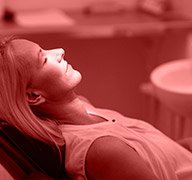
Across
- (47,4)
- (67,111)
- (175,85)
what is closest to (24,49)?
(67,111)

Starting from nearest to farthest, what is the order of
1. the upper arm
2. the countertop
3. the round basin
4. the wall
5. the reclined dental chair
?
the upper arm, the reclined dental chair, the round basin, the countertop, the wall

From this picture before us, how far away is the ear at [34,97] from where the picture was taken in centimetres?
111

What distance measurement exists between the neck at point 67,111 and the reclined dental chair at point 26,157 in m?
0.09

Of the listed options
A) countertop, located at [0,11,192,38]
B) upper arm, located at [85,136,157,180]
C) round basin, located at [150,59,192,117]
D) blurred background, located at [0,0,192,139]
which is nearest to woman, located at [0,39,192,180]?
upper arm, located at [85,136,157,180]

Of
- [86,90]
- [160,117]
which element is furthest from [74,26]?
[160,117]

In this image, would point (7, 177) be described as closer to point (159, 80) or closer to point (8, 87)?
point (8, 87)

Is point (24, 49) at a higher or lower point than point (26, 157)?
higher

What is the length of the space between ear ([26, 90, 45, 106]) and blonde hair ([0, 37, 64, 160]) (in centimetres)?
2

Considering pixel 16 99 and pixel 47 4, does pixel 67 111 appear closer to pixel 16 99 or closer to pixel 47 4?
pixel 16 99

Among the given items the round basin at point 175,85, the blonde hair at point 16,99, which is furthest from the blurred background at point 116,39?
the blonde hair at point 16,99

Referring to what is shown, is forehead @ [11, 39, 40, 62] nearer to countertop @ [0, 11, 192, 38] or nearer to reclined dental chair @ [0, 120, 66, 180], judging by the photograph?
reclined dental chair @ [0, 120, 66, 180]

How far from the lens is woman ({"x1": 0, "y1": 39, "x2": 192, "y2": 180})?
1.02 m

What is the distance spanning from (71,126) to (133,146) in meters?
0.17

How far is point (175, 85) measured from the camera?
7.18 ft
